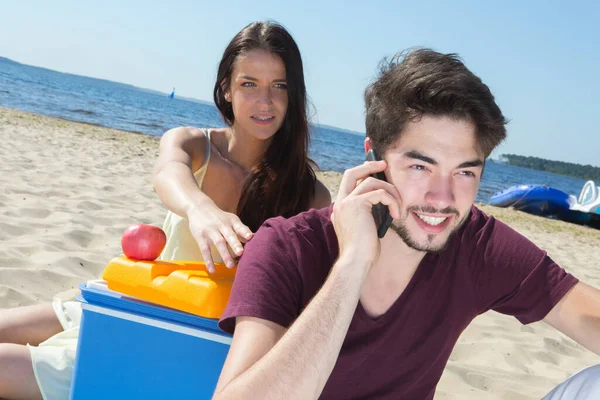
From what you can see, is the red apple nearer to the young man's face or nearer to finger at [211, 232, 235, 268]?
finger at [211, 232, 235, 268]

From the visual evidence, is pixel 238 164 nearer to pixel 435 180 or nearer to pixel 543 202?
pixel 435 180

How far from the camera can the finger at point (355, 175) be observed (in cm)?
177

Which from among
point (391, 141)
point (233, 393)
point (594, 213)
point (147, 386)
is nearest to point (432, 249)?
point (391, 141)

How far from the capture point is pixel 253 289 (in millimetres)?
1579

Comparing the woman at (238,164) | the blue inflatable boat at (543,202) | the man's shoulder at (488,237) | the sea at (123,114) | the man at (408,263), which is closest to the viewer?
the man at (408,263)

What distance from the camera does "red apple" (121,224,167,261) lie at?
1808mm

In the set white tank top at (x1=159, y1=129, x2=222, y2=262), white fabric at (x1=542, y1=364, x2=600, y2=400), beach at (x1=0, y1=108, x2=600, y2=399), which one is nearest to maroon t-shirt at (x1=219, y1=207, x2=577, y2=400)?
white fabric at (x1=542, y1=364, x2=600, y2=400)

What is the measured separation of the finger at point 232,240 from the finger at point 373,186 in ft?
1.22

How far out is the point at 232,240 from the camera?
6.04 feet

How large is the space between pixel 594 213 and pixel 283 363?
13364 mm

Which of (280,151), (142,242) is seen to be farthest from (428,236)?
(280,151)

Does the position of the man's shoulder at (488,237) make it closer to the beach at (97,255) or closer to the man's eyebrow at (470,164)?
the man's eyebrow at (470,164)

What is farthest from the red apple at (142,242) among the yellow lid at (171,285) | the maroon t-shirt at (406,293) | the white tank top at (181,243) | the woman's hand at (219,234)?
the white tank top at (181,243)

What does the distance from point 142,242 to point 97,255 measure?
2230mm
